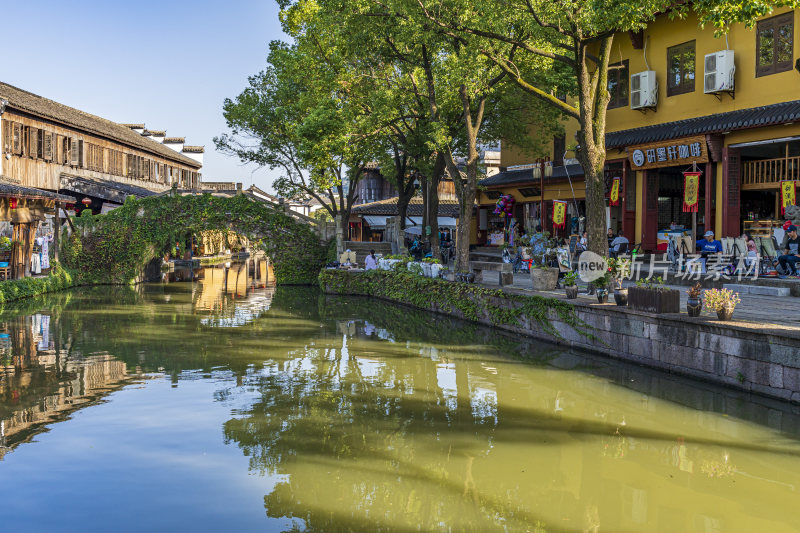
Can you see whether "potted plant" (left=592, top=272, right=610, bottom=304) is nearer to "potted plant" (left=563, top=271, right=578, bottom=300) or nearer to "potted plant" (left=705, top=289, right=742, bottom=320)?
"potted plant" (left=563, top=271, right=578, bottom=300)

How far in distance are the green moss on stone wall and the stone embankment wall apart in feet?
0.09

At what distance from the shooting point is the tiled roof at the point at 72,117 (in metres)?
28.0

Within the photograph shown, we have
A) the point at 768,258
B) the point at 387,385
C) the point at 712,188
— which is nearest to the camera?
the point at 387,385

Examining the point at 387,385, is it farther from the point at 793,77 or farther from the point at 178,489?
the point at 793,77

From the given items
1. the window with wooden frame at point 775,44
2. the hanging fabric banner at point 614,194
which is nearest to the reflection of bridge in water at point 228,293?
the hanging fabric banner at point 614,194

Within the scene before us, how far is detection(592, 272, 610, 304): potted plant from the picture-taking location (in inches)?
568

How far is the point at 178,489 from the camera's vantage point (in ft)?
22.7

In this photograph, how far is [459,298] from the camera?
65.9 feet

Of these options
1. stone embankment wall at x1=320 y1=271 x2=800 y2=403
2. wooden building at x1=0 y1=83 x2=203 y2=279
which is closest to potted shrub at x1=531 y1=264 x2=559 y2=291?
stone embankment wall at x1=320 y1=271 x2=800 y2=403

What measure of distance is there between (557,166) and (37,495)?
26886 mm

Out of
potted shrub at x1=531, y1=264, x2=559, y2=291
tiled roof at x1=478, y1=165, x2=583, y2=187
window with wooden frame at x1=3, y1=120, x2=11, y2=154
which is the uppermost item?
window with wooden frame at x1=3, y1=120, x2=11, y2=154

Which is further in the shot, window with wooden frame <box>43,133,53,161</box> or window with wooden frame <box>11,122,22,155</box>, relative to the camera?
window with wooden frame <box>43,133,53,161</box>

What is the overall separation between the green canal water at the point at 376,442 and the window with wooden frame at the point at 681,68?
12.1 metres

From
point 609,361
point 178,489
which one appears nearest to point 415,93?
point 609,361
